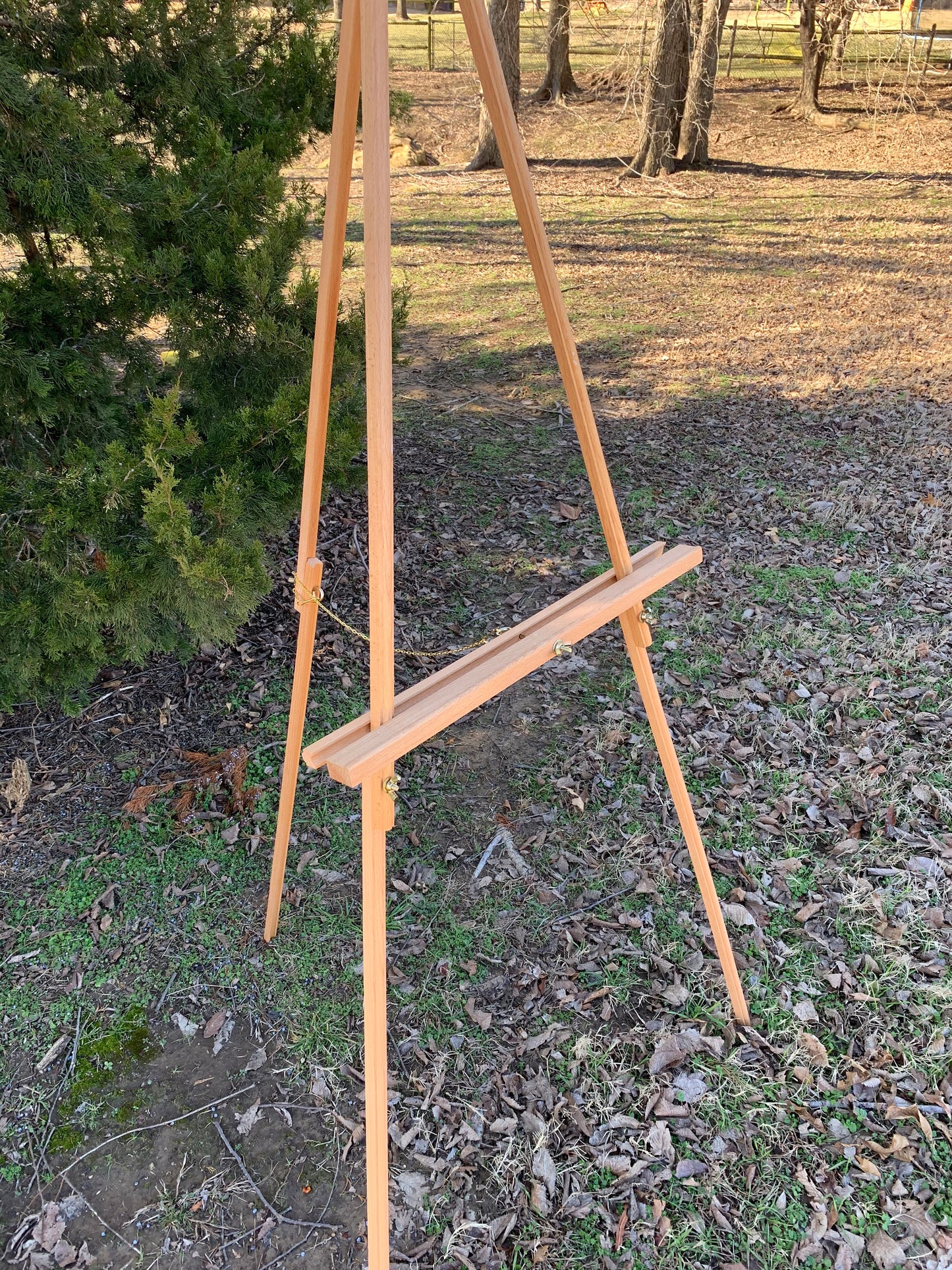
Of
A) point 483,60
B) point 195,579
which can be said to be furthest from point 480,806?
point 483,60

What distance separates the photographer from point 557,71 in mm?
13594

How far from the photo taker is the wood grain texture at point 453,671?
5.04 ft

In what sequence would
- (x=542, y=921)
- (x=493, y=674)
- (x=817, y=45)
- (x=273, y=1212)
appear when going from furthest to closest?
(x=817, y=45)
(x=542, y=921)
(x=273, y=1212)
(x=493, y=674)

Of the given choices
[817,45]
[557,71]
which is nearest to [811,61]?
[817,45]

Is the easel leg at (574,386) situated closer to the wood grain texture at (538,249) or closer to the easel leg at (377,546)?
the wood grain texture at (538,249)

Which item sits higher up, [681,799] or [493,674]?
[493,674]

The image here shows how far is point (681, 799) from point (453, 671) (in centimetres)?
86

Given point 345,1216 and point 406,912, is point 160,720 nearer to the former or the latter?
point 406,912

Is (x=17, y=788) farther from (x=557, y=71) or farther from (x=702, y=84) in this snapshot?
(x=557, y=71)

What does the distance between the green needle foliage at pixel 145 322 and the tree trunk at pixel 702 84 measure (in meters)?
8.88

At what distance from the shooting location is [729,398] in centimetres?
636

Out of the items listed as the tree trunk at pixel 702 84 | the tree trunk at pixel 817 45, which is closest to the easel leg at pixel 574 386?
the tree trunk at pixel 702 84

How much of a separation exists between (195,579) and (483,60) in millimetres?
1655

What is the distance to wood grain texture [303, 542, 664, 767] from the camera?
5.04 feet
